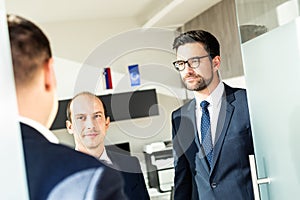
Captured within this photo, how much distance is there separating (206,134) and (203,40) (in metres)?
0.39

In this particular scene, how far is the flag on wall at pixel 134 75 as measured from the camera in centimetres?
168

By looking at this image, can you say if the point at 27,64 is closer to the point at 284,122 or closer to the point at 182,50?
the point at 182,50

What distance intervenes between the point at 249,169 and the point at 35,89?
940 mm

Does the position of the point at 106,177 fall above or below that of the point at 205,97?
below

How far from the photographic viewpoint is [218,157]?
5.79ft

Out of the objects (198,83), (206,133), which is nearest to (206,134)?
(206,133)

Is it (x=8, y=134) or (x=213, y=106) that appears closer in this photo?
(x=8, y=134)

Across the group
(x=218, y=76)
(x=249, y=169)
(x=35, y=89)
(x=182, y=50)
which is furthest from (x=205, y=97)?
(x=35, y=89)

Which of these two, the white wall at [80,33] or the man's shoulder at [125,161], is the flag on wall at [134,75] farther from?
the man's shoulder at [125,161]

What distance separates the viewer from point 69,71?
5.18 ft

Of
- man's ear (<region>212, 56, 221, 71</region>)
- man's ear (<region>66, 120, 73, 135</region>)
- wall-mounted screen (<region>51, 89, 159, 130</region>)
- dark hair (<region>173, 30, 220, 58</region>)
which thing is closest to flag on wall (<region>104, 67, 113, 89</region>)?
wall-mounted screen (<region>51, 89, 159, 130</region>)

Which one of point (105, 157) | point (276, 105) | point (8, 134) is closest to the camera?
point (8, 134)

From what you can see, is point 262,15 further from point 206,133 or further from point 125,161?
point 125,161

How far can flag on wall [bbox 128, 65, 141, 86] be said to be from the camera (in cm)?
168
